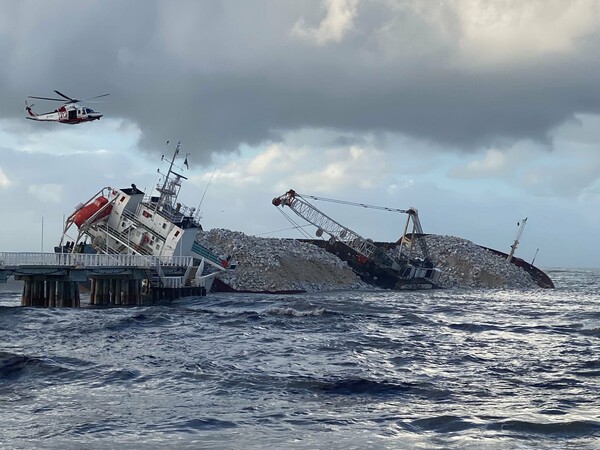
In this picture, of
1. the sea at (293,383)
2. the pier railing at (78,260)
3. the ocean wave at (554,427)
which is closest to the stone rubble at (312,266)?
the pier railing at (78,260)

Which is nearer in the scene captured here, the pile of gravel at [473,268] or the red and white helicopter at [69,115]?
the red and white helicopter at [69,115]

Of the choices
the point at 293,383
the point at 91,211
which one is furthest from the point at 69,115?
the point at 293,383

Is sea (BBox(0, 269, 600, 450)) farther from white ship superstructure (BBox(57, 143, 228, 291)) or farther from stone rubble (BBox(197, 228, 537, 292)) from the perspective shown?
stone rubble (BBox(197, 228, 537, 292))

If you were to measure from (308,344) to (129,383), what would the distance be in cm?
1221

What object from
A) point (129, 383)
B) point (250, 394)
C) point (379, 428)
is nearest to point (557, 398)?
point (379, 428)

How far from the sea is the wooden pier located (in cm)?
616

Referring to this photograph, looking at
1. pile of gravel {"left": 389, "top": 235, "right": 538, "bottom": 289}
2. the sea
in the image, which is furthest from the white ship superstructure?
pile of gravel {"left": 389, "top": 235, "right": 538, "bottom": 289}

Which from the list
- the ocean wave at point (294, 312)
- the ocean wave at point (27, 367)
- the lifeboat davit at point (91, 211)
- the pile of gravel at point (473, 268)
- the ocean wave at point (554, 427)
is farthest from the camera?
the pile of gravel at point (473, 268)

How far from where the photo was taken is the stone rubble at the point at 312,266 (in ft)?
300

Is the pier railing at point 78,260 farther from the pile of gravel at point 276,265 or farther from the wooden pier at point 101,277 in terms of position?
the pile of gravel at point 276,265

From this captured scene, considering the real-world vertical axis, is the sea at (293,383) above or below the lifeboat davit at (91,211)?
below

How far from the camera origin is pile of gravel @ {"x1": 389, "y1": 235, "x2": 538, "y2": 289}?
117625mm

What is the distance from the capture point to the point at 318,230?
367 ft

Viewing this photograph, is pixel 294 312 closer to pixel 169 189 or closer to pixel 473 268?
pixel 169 189
